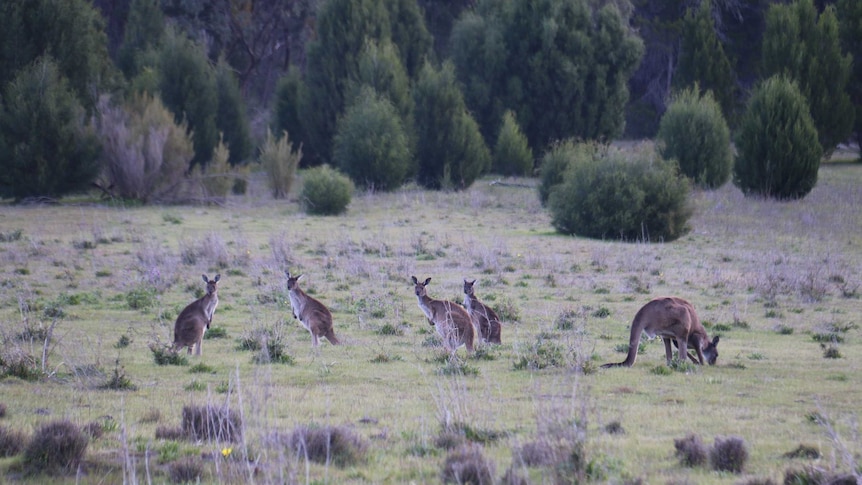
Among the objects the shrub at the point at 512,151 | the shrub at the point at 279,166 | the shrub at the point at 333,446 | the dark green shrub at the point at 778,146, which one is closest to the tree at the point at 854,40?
the dark green shrub at the point at 778,146

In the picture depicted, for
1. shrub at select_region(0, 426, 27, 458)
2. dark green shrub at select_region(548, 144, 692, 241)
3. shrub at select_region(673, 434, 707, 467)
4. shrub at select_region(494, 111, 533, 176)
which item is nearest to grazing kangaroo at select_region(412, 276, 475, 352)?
shrub at select_region(673, 434, 707, 467)

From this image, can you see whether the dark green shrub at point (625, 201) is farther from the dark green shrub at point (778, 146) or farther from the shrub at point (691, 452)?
the shrub at point (691, 452)

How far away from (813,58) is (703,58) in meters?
6.54

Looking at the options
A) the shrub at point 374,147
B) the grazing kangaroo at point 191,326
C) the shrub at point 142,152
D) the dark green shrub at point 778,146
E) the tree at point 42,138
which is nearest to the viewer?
the grazing kangaroo at point 191,326

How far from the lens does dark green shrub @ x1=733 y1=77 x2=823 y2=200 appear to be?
37.3 metres

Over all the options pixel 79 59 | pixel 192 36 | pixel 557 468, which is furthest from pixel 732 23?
pixel 557 468

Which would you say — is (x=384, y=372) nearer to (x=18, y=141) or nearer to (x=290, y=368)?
(x=290, y=368)

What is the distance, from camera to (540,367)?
1053cm

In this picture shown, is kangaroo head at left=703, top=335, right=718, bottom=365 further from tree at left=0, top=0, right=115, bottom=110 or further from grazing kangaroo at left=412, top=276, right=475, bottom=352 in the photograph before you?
tree at left=0, top=0, right=115, bottom=110

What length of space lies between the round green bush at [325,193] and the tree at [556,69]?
1980cm

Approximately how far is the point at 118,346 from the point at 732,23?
2220 inches

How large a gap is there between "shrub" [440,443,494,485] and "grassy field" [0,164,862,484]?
0.47 ft

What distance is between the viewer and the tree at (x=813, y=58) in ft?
151

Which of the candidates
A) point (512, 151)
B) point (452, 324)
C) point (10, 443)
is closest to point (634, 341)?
point (452, 324)
